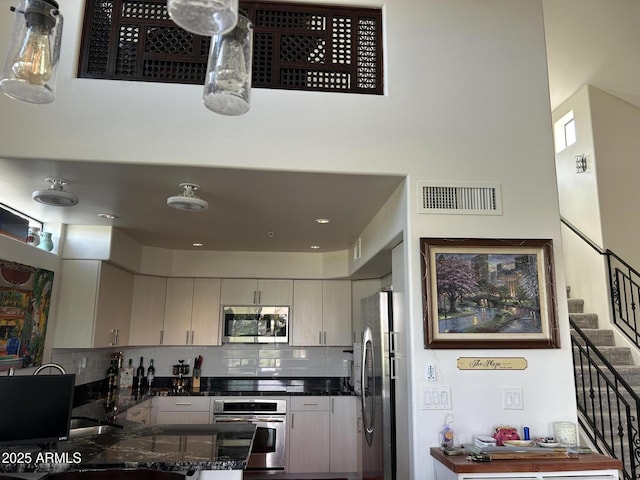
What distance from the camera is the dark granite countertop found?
2.27 meters

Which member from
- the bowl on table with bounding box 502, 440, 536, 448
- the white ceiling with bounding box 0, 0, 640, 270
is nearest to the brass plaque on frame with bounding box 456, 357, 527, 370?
the bowl on table with bounding box 502, 440, 536, 448

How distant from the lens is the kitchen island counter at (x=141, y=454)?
7.41ft

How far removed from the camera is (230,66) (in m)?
1.25

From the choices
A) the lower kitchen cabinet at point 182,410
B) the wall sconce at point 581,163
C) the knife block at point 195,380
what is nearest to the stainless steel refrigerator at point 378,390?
the lower kitchen cabinet at point 182,410

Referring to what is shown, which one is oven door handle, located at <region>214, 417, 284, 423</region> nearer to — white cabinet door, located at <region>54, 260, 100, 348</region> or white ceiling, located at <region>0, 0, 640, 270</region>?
white cabinet door, located at <region>54, 260, 100, 348</region>

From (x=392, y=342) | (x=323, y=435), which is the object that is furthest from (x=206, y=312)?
(x=392, y=342)

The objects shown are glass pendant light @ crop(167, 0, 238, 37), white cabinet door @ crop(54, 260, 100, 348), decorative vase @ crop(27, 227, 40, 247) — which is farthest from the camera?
white cabinet door @ crop(54, 260, 100, 348)

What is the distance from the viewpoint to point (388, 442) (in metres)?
3.74

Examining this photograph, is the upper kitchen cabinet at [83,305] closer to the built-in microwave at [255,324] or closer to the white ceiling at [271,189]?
the white ceiling at [271,189]

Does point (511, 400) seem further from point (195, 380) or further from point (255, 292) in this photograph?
point (195, 380)

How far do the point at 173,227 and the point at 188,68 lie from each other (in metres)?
1.86

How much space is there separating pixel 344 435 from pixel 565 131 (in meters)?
5.03

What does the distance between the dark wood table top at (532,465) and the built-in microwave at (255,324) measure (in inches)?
137

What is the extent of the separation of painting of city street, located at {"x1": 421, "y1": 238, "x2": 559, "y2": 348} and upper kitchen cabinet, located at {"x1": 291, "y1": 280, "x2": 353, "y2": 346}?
3.05m
